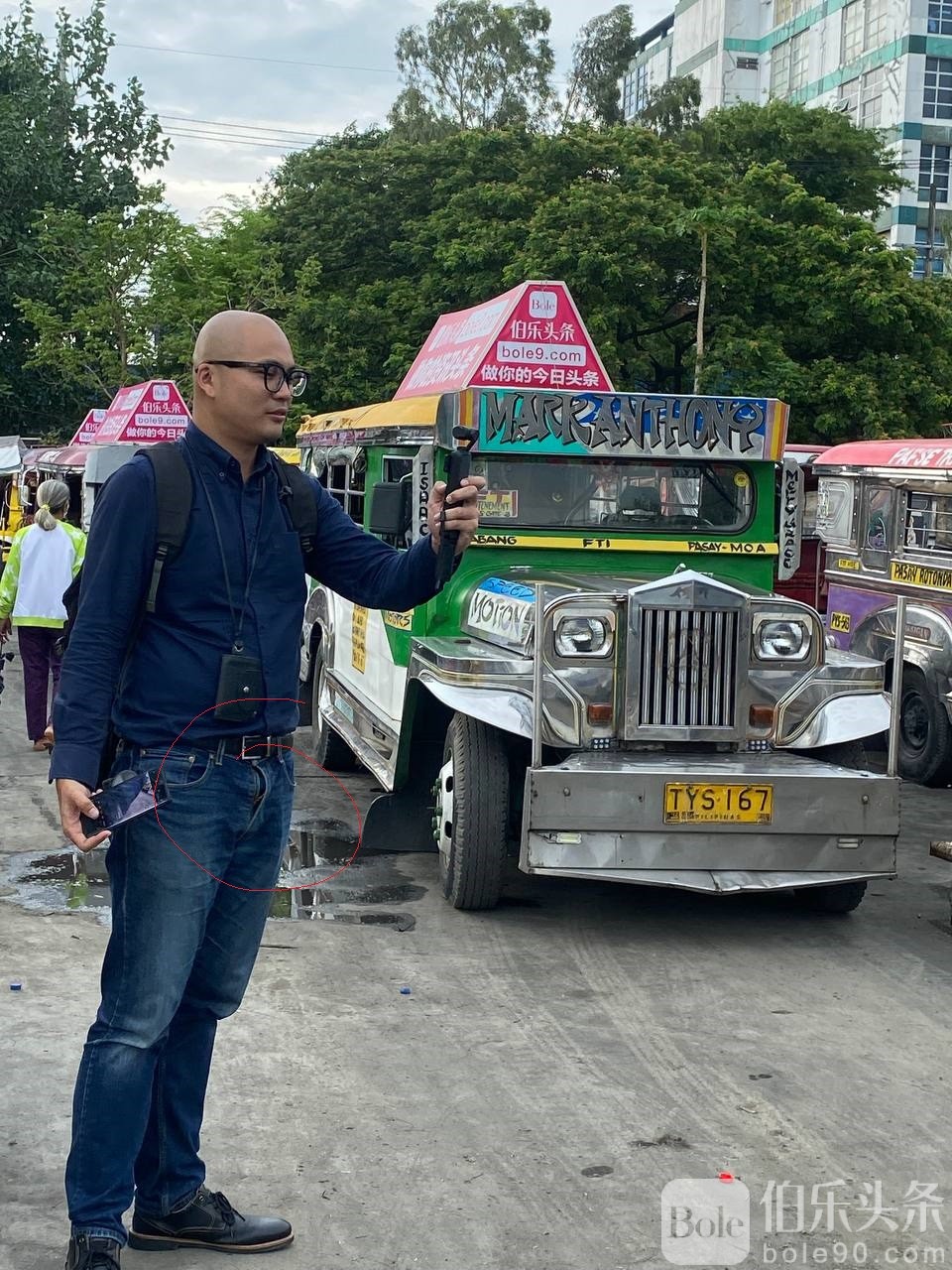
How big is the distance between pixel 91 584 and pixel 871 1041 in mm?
3440

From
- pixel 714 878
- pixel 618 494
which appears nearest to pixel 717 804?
pixel 714 878

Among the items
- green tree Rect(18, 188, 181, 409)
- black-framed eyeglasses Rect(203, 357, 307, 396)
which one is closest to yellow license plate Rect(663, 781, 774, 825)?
black-framed eyeglasses Rect(203, 357, 307, 396)

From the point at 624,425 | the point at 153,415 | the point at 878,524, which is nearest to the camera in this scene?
the point at 624,425

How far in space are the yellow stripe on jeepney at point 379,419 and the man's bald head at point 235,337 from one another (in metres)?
4.75

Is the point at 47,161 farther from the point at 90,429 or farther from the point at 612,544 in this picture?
the point at 612,544

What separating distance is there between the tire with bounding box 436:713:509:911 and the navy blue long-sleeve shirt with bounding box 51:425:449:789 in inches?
131

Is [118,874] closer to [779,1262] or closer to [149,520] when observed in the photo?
[149,520]

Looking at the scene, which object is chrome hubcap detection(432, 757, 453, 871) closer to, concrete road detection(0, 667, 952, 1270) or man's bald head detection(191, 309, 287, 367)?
concrete road detection(0, 667, 952, 1270)

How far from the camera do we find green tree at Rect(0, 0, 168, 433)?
36312 millimetres

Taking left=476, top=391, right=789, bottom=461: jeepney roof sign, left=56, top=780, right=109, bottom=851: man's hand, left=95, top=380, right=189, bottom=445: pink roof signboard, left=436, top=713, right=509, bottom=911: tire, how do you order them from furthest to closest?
left=95, top=380, right=189, bottom=445: pink roof signboard
left=476, top=391, right=789, bottom=461: jeepney roof sign
left=436, top=713, right=509, bottom=911: tire
left=56, top=780, right=109, bottom=851: man's hand

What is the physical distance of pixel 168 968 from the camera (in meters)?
3.44

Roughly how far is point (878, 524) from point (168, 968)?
9.65 metres

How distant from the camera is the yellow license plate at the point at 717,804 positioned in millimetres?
6598

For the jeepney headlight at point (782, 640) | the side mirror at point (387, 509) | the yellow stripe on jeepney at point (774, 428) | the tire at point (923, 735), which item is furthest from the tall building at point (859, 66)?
the side mirror at point (387, 509)
